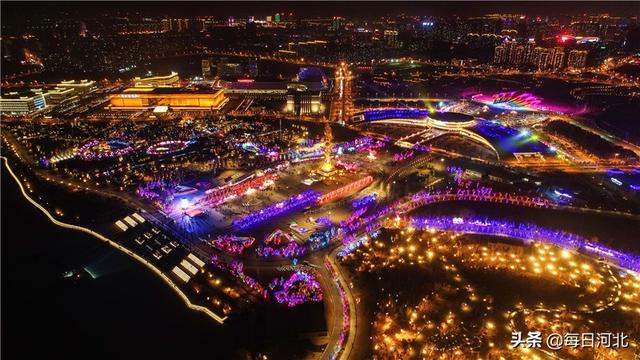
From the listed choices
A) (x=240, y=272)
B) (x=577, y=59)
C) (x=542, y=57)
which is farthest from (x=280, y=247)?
(x=577, y=59)

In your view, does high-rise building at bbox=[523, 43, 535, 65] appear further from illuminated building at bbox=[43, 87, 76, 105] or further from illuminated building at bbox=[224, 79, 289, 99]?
illuminated building at bbox=[43, 87, 76, 105]

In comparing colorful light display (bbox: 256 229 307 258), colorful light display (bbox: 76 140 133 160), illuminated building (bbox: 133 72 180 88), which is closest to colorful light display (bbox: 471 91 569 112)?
colorful light display (bbox: 256 229 307 258)

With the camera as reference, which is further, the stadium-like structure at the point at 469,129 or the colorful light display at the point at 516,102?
the colorful light display at the point at 516,102

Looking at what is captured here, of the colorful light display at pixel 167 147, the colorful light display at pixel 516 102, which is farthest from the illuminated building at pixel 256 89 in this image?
the colorful light display at pixel 516 102

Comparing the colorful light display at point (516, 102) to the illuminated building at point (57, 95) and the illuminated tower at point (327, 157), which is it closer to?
the illuminated tower at point (327, 157)

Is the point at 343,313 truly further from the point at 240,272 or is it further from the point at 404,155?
the point at 404,155

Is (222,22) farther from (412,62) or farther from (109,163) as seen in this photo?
(109,163)
